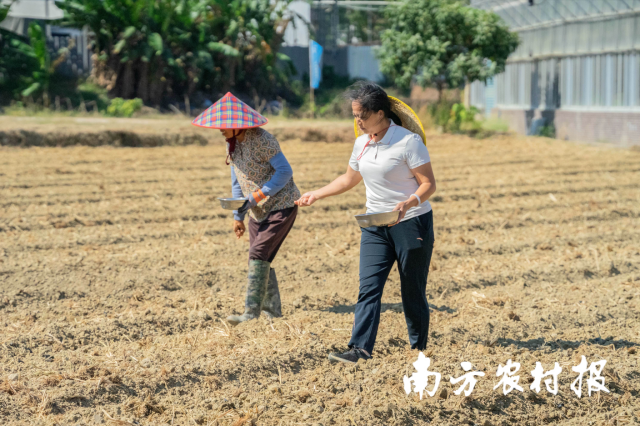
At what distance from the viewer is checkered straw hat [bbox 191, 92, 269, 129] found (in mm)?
4203

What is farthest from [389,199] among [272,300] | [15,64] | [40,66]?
[15,64]

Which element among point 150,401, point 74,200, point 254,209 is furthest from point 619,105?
point 150,401

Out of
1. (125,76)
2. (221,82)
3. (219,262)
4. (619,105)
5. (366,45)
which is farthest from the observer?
(366,45)

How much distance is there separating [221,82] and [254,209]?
19515 mm

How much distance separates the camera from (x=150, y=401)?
334 cm

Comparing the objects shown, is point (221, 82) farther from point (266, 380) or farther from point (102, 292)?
point (266, 380)

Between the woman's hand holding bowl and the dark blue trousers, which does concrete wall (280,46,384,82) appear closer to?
the dark blue trousers

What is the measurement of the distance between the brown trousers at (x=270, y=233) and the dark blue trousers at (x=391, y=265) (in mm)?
804

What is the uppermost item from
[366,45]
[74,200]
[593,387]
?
[366,45]

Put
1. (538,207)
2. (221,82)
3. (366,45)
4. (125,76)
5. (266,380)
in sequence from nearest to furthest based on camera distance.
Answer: (266,380)
(538,207)
(125,76)
(221,82)
(366,45)

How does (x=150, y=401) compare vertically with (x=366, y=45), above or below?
below

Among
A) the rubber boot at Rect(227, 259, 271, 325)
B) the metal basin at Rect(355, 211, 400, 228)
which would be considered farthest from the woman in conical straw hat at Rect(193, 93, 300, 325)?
the metal basin at Rect(355, 211, 400, 228)

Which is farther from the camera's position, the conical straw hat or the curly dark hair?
the conical straw hat

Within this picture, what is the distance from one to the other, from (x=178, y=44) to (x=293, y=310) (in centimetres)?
1767
